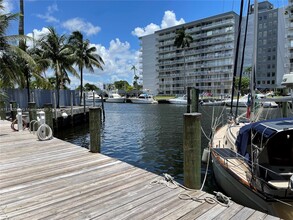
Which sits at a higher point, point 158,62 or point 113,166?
point 158,62

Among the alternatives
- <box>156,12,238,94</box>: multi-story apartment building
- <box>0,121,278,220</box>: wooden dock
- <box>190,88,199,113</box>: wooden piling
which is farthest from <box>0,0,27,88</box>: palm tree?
<box>156,12,238,94</box>: multi-story apartment building

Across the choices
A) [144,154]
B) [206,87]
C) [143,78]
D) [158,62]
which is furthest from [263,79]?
[144,154]

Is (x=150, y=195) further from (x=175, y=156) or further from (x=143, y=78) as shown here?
(x=143, y=78)

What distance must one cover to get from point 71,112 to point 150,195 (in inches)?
836

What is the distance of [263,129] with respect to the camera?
5.30m

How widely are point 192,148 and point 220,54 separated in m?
79.4

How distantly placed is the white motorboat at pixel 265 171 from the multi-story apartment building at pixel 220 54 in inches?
2798

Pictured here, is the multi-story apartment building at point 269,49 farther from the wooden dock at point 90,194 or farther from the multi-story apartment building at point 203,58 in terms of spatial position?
the wooden dock at point 90,194

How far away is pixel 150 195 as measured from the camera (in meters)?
4.04

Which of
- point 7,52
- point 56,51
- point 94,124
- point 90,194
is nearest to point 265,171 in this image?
point 90,194

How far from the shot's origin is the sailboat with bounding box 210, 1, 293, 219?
4.68 meters

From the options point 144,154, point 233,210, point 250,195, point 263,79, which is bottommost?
point 144,154

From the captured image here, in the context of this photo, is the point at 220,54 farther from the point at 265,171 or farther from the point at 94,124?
the point at 265,171

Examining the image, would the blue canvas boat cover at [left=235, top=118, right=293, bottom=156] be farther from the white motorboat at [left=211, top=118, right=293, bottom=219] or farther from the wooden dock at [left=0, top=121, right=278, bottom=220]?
the wooden dock at [left=0, top=121, right=278, bottom=220]
